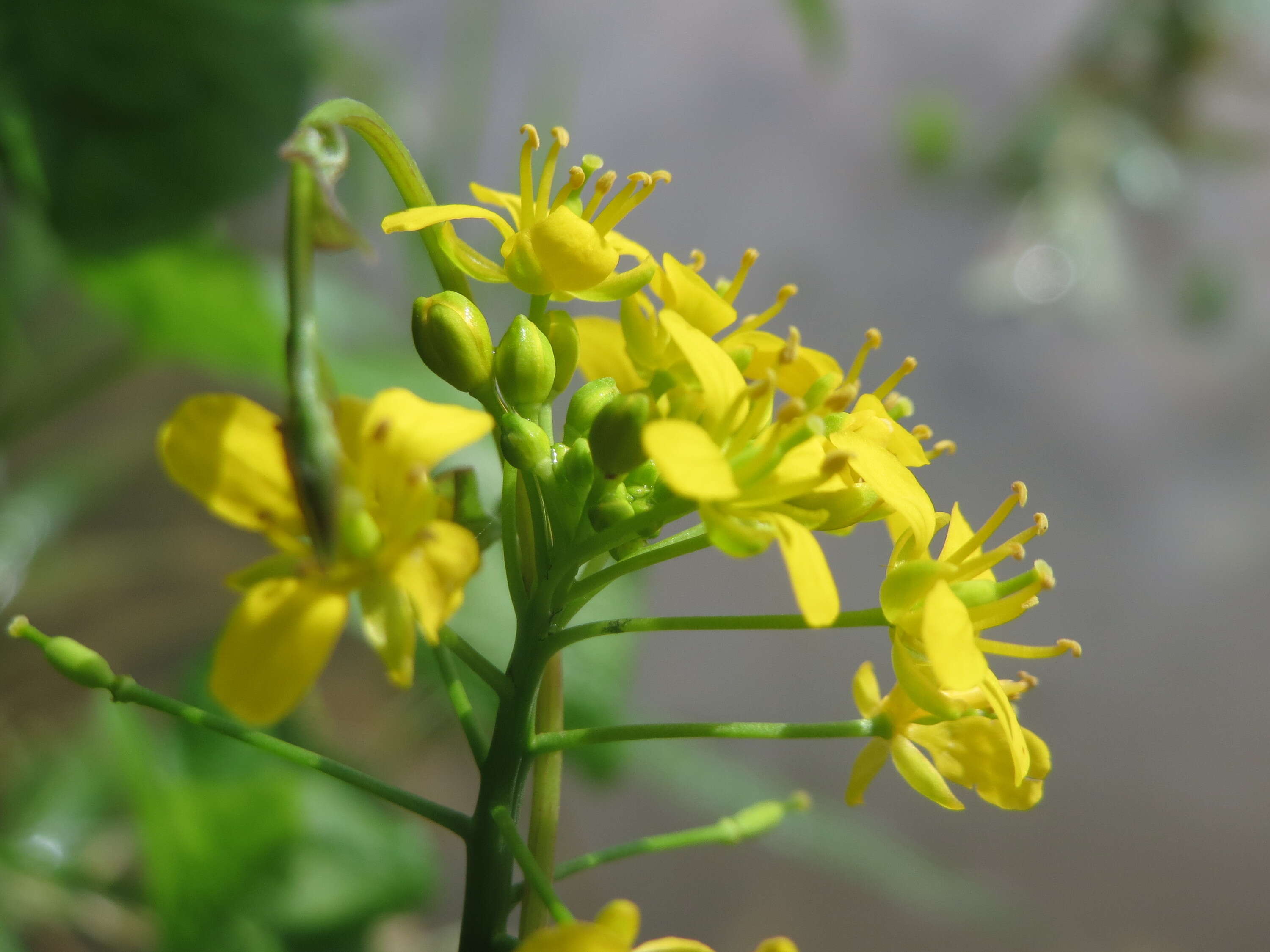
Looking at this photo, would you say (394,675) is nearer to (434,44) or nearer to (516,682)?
(516,682)

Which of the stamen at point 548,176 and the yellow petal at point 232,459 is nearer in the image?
the yellow petal at point 232,459

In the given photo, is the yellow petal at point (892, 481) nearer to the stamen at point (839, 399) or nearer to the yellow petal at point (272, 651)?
the stamen at point (839, 399)

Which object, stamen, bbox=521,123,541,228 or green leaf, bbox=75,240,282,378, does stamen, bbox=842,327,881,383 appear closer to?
stamen, bbox=521,123,541,228

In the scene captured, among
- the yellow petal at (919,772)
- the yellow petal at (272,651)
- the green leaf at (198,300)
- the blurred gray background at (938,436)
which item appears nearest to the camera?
the yellow petal at (272,651)

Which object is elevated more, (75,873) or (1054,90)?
(1054,90)

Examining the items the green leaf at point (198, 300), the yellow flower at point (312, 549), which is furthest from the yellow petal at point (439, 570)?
the green leaf at point (198, 300)

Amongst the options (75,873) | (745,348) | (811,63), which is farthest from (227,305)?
(811,63)

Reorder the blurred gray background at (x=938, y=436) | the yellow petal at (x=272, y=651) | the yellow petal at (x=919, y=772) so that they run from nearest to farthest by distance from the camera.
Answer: the yellow petal at (x=272, y=651) < the yellow petal at (x=919, y=772) < the blurred gray background at (x=938, y=436)
